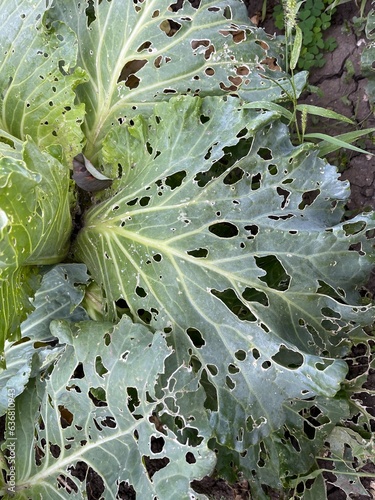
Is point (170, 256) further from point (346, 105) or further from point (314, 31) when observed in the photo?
point (314, 31)

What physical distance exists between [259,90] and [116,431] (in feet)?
4.68

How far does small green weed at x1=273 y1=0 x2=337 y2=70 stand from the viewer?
2.58 meters

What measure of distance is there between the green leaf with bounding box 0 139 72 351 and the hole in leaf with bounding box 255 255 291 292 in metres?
0.77

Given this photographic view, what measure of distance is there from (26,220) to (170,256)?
1.76 feet

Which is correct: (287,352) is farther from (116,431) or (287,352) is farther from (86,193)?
(86,193)

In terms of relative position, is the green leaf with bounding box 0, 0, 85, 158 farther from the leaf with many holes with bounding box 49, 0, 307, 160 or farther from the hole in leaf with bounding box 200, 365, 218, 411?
the hole in leaf with bounding box 200, 365, 218, 411

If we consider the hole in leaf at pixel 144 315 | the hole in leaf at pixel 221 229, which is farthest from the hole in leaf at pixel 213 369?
the hole in leaf at pixel 221 229

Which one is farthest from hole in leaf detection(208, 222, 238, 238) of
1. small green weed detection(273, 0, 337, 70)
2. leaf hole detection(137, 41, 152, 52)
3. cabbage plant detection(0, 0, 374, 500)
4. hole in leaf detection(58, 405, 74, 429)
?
small green weed detection(273, 0, 337, 70)

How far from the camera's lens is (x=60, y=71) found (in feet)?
7.25

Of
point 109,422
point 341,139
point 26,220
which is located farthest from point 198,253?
point 341,139

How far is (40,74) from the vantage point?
7.15 ft

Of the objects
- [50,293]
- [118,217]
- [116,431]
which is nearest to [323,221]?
[118,217]

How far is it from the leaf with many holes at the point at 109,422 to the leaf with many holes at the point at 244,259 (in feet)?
0.55

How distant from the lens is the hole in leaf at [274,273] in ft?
6.52
